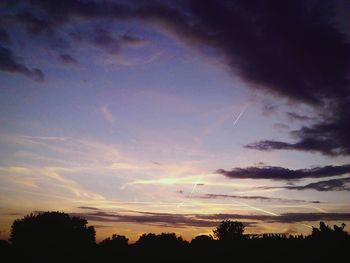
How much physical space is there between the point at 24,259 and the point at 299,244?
4126cm

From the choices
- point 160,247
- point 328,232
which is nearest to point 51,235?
point 160,247

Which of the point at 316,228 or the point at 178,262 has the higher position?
the point at 316,228

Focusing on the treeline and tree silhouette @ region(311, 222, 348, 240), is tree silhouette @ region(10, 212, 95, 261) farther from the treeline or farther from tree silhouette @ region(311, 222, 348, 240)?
tree silhouette @ region(311, 222, 348, 240)

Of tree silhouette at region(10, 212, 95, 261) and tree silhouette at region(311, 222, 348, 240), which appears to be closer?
tree silhouette at region(311, 222, 348, 240)

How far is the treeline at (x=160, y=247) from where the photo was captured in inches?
1373

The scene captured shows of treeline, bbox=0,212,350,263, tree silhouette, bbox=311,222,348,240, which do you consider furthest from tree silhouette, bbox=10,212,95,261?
tree silhouette, bbox=311,222,348,240

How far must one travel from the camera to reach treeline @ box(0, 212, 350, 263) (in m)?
34.9

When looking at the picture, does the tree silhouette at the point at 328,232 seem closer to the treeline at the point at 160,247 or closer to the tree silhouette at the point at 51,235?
the treeline at the point at 160,247

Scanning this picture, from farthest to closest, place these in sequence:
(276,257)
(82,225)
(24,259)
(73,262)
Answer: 1. (82,225)
2. (73,262)
3. (24,259)
4. (276,257)

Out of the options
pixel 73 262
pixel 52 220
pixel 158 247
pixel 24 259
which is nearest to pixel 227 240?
pixel 158 247

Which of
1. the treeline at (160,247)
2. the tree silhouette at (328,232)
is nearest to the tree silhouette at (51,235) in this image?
the treeline at (160,247)

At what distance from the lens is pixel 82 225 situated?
3553 inches

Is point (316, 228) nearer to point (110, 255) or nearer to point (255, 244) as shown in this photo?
point (255, 244)

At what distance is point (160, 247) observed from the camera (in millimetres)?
60562
